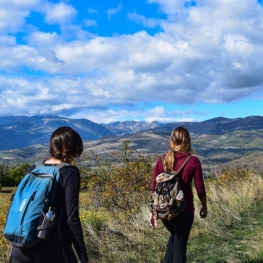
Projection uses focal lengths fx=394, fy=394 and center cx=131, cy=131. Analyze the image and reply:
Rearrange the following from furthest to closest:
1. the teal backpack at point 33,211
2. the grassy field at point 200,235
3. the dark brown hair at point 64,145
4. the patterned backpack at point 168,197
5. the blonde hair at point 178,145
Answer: the grassy field at point 200,235, the blonde hair at point 178,145, the patterned backpack at point 168,197, the dark brown hair at point 64,145, the teal backpack at point 33,211

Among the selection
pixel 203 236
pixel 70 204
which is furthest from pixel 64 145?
pixel 203 236

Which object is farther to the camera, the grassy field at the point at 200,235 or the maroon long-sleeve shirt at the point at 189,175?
the grassy field at the point at 200,235

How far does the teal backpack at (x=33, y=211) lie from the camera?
2453 millimetres

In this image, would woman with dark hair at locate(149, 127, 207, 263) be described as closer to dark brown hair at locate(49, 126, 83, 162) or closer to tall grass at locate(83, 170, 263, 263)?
tall grass at locate(83, 170, 263, 263)

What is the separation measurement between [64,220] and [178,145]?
63.6 inches

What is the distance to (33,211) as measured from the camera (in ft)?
8.11

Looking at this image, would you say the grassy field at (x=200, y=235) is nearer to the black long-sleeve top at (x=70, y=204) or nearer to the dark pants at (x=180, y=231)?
the dark pants at (x=180, y=231)

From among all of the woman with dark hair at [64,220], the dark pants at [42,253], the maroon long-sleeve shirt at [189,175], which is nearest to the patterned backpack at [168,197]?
the maroon long-sleeve shirt at [189,175]

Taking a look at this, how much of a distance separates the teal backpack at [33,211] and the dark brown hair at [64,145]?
137 mm

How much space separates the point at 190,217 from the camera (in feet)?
12.3

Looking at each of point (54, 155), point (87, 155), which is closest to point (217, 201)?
point (87, 155)

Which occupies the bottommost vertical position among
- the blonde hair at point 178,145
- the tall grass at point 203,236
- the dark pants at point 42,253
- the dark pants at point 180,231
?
the tall grass at point 203,236

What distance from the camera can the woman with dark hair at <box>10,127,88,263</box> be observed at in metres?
2.52

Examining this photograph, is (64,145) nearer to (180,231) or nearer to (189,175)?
(189,175)
